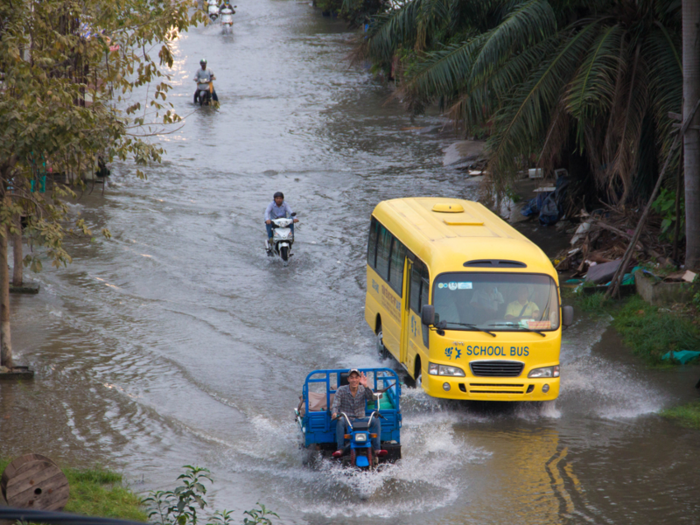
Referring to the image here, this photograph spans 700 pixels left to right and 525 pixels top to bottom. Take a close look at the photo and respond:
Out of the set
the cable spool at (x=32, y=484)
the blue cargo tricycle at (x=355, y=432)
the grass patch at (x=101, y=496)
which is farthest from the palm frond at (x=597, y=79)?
the cable spool at (x=32, y=484)

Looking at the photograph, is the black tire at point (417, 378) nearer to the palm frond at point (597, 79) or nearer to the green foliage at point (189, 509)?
the green foliage at point (189, 509)

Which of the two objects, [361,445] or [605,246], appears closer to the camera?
[361,445]

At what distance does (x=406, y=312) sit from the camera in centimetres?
1226

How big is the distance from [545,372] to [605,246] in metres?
7.72

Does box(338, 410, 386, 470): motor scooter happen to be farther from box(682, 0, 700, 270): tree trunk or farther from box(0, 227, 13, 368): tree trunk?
box(682, 0, 700, 270): tree trunk

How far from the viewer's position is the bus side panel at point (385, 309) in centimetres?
1277

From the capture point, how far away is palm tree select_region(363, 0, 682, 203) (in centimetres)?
1555

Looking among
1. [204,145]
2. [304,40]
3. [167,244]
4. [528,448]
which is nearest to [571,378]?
[528,448]

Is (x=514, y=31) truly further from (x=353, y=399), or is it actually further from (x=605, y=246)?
(x=353, y=399)

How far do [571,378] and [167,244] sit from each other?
1125 cm

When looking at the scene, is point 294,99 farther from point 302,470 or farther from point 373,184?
point 302,470

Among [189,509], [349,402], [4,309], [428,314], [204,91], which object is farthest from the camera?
[204,91]

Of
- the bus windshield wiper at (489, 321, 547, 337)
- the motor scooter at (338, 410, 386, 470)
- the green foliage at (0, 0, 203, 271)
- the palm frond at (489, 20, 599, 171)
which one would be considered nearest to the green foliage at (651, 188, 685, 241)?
the palm frond at (489, 20, 599, 171)

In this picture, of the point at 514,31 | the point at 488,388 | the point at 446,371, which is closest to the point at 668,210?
the point at 514,31
